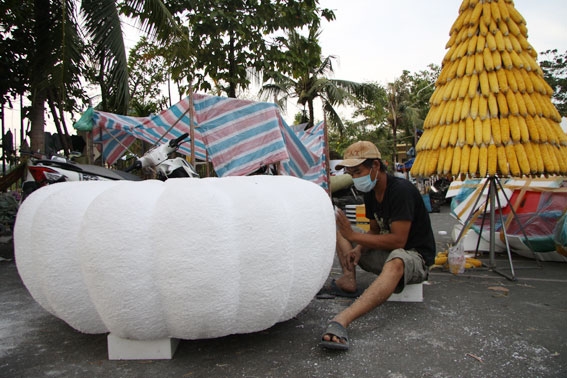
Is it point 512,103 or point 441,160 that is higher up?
point 512,103

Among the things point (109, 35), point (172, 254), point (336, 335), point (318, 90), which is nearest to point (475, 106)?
point (336, 335)

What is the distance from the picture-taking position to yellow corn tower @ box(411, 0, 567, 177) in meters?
3.52

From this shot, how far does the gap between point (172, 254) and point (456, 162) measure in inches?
116

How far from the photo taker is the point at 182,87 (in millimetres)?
10250

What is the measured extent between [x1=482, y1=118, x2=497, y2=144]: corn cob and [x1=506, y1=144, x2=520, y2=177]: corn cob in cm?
19

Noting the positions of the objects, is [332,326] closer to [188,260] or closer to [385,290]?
[385,290]

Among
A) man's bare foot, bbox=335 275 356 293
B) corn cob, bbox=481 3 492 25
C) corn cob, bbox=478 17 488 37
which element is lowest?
man's bare foot, bbox=335 275 356 293

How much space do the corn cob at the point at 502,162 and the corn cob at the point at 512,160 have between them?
3 centimetres

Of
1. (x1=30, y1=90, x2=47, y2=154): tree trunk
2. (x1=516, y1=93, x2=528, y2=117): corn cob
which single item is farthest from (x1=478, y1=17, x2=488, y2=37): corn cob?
(x1=30, y1=90, x2=47, y2=154): tree trunk

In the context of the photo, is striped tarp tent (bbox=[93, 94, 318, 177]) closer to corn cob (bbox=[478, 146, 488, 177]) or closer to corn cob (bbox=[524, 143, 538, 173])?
corn cob (bbox=[478, 146, 488, 177])

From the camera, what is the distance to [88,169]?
15.3 ft

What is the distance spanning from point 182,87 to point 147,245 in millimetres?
9188

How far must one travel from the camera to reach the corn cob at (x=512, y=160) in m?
3.44

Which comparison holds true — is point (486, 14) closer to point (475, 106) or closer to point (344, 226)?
point (475, 106)
